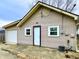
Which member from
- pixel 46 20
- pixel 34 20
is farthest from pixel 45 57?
pixel 34 20

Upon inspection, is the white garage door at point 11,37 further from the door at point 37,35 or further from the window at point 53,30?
the window at point 53,30

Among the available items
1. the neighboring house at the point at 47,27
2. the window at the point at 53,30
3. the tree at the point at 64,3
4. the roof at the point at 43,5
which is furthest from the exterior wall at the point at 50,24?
the tree at the point at 64,3

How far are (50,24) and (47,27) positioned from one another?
0.52 m

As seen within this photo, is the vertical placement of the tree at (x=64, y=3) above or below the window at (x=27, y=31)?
above

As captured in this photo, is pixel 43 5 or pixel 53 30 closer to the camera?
pixel 53 30

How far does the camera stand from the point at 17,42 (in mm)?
20516

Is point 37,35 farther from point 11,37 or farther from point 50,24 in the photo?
point 11,37

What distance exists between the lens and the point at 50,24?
Answer: 16.2 metres

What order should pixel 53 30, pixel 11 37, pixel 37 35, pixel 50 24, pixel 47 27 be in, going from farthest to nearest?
pixel 11 37 → pixel 37 35 → pixel 47 27 → pixel 50 24 → pixel 53 30

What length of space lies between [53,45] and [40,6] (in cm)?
484

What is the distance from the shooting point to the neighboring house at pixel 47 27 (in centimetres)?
1447

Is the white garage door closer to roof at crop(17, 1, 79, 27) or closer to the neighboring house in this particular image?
the neighboring house

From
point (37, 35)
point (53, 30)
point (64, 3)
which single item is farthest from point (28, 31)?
point (64, 3)

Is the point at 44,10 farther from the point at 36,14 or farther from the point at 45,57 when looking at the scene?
the point at 45,57
